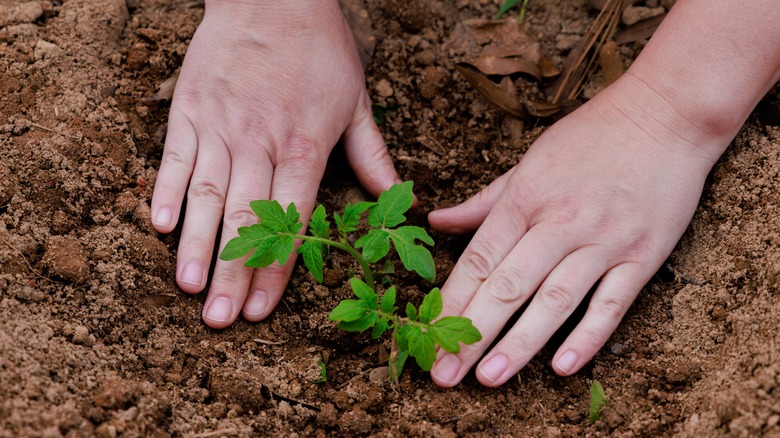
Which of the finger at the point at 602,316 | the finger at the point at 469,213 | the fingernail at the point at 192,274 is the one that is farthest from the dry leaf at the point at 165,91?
the finger at the point at 602,316

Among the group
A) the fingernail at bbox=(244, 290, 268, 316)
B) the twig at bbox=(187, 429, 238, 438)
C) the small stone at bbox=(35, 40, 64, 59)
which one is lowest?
the fingernail at bbox=(244, 290, 268, 316)

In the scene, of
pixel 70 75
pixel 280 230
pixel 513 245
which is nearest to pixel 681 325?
→ pixel 513 245

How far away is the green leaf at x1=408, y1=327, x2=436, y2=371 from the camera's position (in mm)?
1948

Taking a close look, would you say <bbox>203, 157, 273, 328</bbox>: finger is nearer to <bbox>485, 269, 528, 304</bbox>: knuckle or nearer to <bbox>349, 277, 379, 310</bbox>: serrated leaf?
<bbox>349, 277, 379, 310</bbox>: serrated leaf

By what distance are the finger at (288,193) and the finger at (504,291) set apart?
64 centimetres

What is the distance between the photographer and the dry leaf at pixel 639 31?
3.07 m

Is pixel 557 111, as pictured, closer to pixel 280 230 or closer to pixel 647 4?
pixel 647 4

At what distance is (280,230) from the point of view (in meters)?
2.13

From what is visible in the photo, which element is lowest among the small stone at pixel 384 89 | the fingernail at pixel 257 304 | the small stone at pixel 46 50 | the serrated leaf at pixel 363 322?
the fingernail at pixel 257 304

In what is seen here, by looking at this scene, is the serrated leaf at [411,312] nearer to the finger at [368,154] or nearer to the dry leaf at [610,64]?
the finger at [368,154]

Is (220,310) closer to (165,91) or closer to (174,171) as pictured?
(174,171)

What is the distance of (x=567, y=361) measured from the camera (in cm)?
221

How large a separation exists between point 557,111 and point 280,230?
1.51 metres

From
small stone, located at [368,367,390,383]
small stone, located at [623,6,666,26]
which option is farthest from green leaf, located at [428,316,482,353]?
small stone, located at [623,6,666,26]
